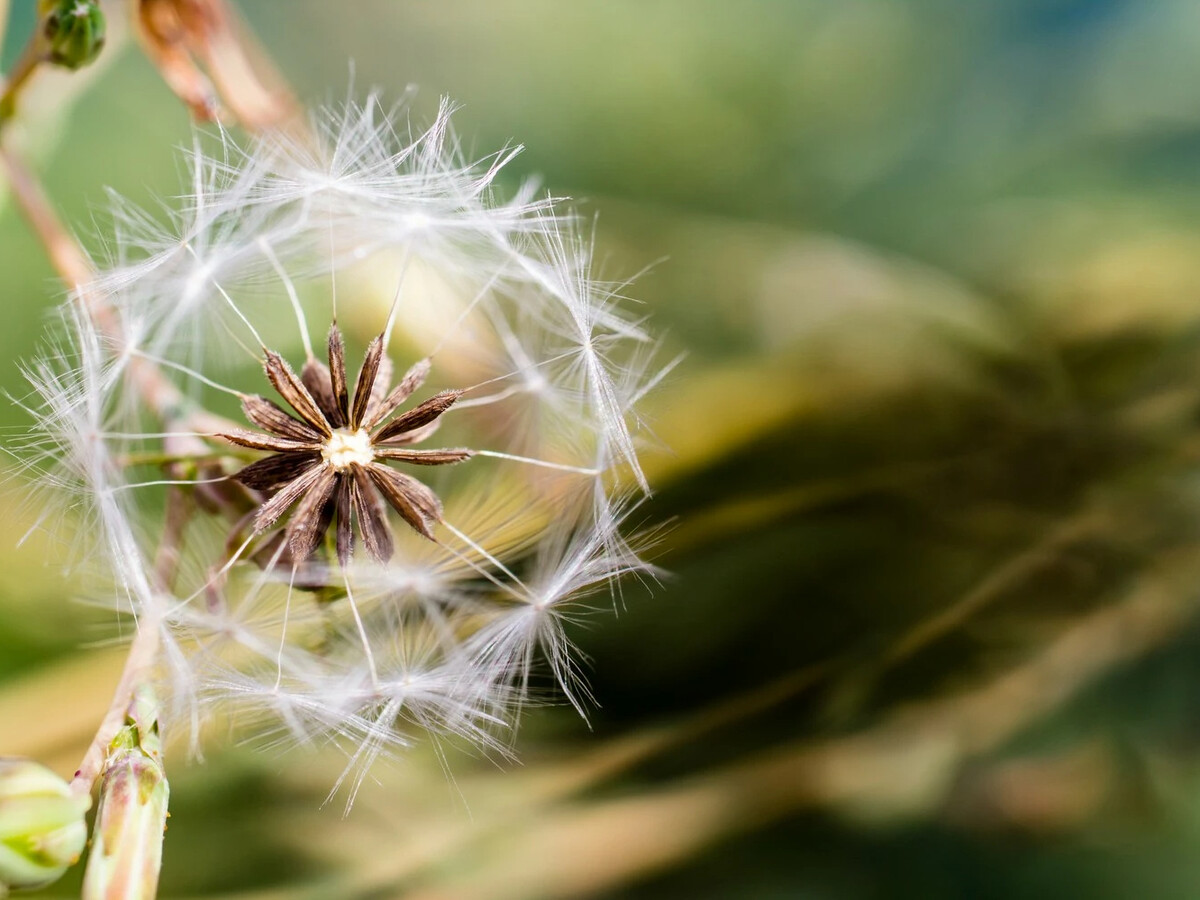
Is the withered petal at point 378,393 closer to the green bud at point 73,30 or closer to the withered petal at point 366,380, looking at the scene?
the withered petal at point 366,380

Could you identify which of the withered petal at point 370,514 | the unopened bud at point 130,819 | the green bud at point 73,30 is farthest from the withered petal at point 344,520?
the green bud at point 73,30

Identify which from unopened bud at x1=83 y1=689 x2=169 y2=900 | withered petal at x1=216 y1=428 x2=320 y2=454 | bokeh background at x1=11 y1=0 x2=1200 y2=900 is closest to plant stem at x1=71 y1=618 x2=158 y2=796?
unopened bud at x1=83 y1=689 x2=169 y2=900

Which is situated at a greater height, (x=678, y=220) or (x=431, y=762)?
(x=678, y=220)

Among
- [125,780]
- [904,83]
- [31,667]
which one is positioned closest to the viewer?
[125,780]

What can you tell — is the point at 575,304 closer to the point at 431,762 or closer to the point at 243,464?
the point at 243,464

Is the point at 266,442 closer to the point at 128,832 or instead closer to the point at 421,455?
the point at 421,455

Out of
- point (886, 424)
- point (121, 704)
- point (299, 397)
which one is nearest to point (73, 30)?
point (299, 397)

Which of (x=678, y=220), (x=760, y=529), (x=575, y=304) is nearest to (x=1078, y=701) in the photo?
(x=760, y=529)
